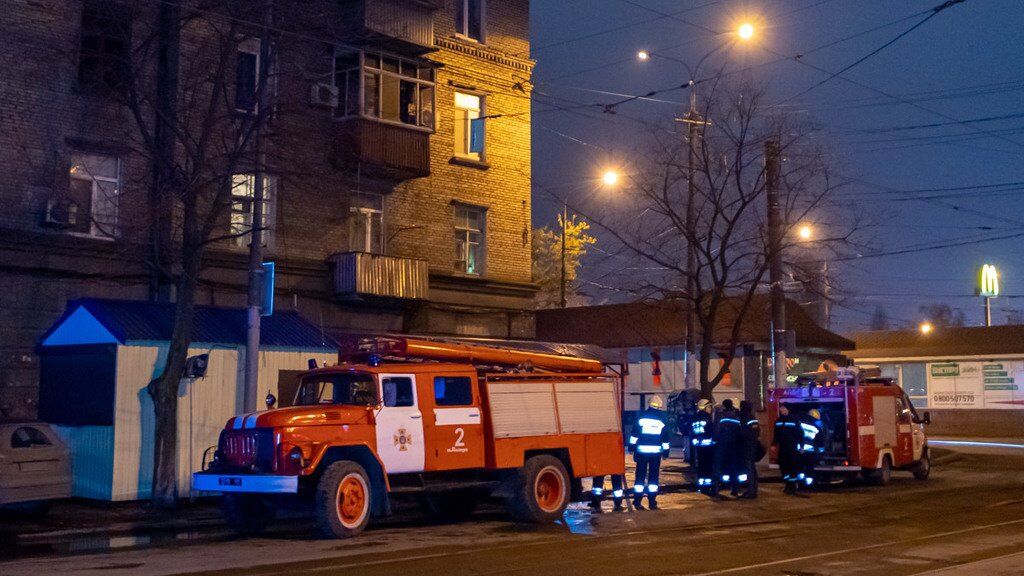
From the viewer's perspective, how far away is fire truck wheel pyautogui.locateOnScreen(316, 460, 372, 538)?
13961 millimetres

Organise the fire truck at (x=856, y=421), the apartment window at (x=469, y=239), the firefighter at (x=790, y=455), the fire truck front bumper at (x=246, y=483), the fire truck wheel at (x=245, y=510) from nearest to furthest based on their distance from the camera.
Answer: the fire truck front bumper at (x=246, y=483) → the fire truck wheel at (x=245, y=510) → the firefighter at (x=790, y=455) → the fire truck at (x=856, y=421) → the apartment window at (x=469, y=239)

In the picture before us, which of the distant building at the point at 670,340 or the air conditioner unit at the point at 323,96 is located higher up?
the air conditioner unit at the point at 323,96

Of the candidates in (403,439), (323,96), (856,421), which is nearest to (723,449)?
(856,421)

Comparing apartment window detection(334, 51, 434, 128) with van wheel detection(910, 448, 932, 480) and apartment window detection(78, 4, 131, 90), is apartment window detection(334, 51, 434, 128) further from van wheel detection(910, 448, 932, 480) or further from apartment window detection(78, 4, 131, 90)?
van wheel detection(910, 448, 932, 480)

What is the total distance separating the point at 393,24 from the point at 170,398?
37.1 feet

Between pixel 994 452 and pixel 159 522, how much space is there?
92.6 ft

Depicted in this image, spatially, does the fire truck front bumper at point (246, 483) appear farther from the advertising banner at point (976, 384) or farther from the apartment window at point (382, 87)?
the advertising banner at point (976, 384)

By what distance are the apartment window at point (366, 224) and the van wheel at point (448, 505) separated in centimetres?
985

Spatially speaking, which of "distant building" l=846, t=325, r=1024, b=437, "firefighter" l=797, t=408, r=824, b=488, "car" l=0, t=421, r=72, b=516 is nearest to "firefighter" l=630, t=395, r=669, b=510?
"firefighter" l=797, t=408, r=824, b=488

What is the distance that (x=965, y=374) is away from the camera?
1940 inches

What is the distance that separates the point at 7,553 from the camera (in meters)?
13.3

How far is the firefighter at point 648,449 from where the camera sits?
18.5 m

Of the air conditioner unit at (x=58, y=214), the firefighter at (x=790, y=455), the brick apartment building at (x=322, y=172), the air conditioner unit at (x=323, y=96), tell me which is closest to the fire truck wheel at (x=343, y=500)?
the brick apartment building at (x=322, y=172)

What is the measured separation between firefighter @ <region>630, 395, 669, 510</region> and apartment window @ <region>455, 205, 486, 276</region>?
36.2 feet
